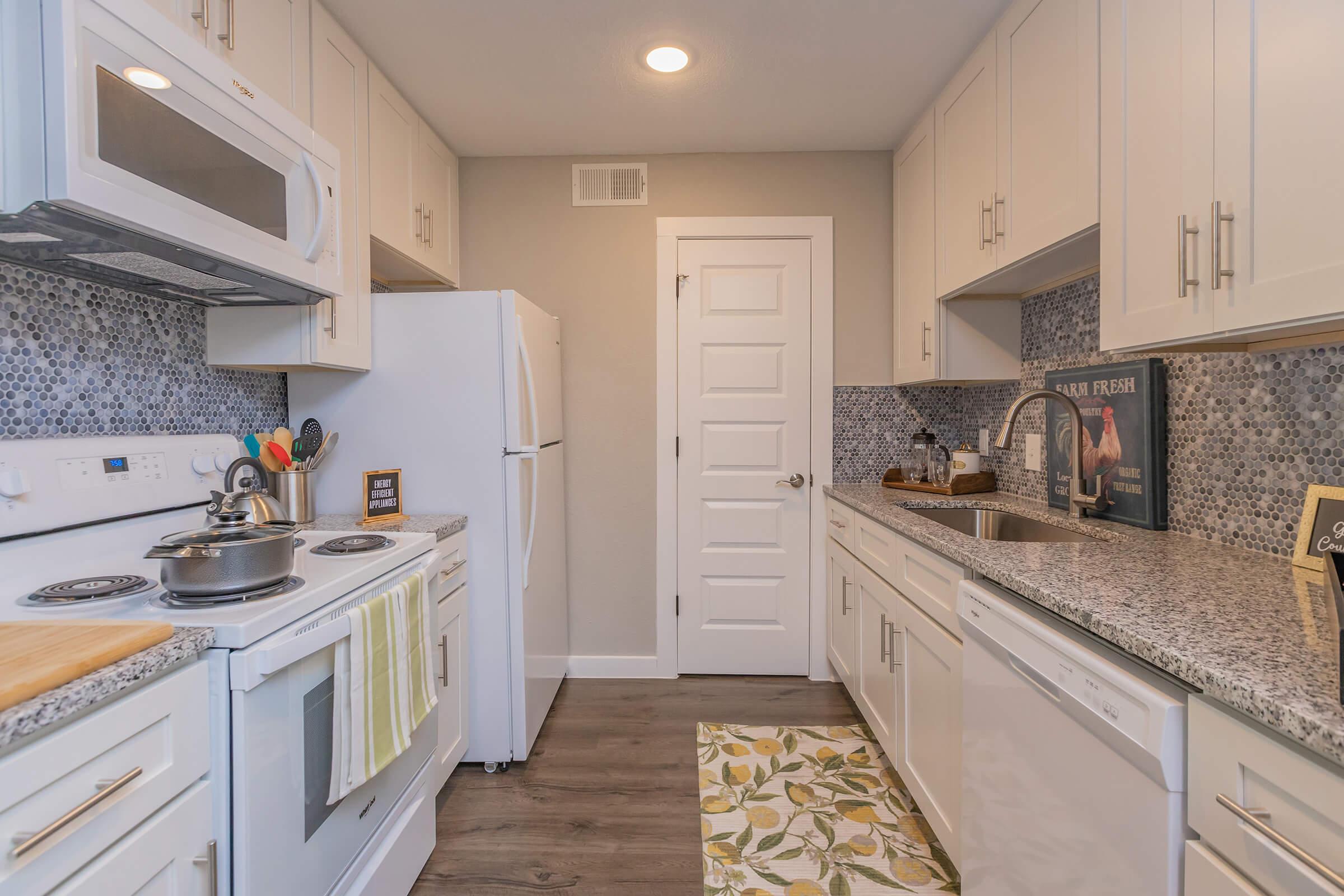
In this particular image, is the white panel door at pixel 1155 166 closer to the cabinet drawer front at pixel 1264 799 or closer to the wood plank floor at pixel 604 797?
the cabinet drawer front at pixel 1264 799

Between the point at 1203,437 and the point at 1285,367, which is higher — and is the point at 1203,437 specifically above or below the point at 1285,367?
below

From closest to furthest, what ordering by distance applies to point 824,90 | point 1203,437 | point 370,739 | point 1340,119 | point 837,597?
point 1340,119 < point 370,739 < point 1203,437 < point 824,90 < point 837,597

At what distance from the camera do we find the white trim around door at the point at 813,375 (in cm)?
300

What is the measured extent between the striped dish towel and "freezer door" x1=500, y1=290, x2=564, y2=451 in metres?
0.70

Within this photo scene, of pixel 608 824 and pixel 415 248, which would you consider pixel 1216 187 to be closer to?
pixel 608 824

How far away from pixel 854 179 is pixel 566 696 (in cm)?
272

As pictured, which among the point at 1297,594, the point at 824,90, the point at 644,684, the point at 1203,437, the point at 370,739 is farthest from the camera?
the point at 644,684

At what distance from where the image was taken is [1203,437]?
1624 millimetres

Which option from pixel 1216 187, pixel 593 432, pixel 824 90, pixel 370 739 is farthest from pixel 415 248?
pixel 1216 187

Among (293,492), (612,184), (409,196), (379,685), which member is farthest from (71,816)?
(612,184)

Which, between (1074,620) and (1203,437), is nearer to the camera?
(1074,620)

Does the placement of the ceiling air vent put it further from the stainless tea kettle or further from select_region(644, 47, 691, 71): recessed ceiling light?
the stainless tea kettle

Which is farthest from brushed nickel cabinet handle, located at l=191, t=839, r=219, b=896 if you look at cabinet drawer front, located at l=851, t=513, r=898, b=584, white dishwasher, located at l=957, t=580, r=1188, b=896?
cabinet drawer front, located at l=851, t=513, r=898, b=584

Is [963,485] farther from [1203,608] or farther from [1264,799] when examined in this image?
[1264,799]
